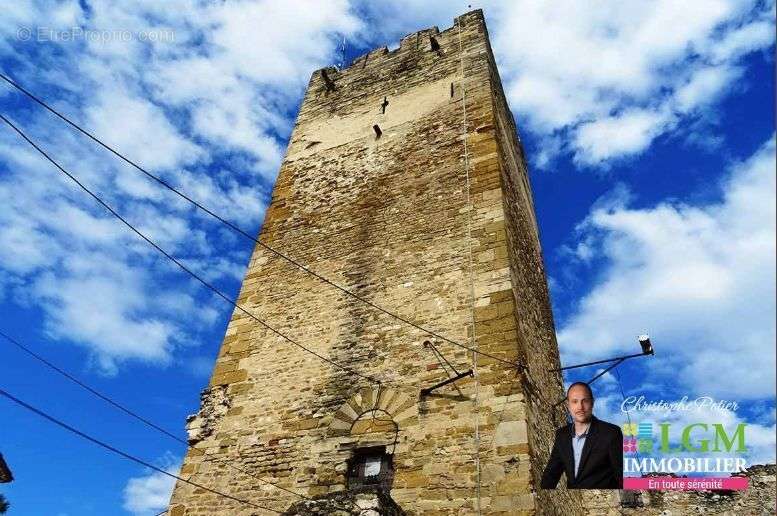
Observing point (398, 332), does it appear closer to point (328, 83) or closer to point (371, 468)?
point (371, 468)

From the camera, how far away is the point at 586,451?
16.6ft

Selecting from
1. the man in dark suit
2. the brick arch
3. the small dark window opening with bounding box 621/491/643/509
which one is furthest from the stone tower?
the small dark window opening with bounding box 621/491/643/509

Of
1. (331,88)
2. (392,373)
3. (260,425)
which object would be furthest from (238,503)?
(331,88)

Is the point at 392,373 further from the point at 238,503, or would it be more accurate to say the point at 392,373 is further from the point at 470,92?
the point at 470,92

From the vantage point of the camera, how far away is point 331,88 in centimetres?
1198

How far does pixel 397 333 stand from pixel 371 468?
1705 mm

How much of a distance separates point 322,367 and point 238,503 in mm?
1899

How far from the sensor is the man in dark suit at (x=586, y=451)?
4926 mm

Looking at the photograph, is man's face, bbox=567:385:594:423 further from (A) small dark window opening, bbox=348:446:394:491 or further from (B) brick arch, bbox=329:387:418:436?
(A) small dark window opening, bbox=348:446:394:491

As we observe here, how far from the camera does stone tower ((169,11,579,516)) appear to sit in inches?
232

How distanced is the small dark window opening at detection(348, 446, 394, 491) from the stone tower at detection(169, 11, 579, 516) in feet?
0.07

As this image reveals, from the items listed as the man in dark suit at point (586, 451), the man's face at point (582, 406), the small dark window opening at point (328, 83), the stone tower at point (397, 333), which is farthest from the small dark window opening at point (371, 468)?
the small dark window opening at point (328, 83)

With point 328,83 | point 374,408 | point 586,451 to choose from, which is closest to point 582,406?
point 586,451

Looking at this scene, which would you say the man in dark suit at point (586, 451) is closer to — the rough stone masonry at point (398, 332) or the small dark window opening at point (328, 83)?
the rough stone masonry at point (398, 332)
